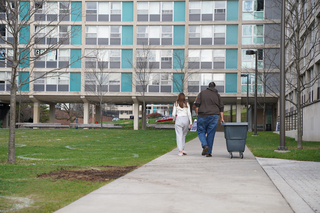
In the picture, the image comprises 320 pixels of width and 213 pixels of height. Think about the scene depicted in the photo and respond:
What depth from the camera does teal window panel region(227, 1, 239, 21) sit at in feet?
149

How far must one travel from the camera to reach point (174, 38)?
152 ft

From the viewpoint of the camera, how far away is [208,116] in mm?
10602

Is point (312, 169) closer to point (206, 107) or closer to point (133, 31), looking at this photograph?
point (206, 107)

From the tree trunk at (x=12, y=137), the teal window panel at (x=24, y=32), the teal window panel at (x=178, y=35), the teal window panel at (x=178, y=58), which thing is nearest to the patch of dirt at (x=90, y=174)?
the tree trunk at (x=12, y=137)

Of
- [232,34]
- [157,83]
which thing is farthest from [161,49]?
[232,34]

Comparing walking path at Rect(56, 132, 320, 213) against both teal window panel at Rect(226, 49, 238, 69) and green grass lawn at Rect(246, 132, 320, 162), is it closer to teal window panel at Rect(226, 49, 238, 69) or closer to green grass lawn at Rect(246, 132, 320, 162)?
green grass lawn at Rect(246, 132, 320, 162)

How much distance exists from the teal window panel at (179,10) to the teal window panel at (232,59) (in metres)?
6.54

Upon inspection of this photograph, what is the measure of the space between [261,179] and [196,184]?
1187 mm

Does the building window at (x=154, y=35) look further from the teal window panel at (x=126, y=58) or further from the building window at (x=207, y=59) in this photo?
the building window at (x=207, y=59)

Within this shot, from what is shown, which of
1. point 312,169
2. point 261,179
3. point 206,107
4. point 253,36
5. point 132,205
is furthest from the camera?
point 253,36

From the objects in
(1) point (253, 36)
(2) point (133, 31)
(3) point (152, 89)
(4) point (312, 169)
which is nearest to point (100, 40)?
(2) point (133, 31)

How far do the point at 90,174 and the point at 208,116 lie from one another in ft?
14.6

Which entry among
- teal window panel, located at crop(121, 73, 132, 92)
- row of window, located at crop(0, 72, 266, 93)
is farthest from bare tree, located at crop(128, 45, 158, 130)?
teal window panel, located at crop(121, 73, 132, 92)

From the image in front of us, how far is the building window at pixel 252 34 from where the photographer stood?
45031 millimetres
